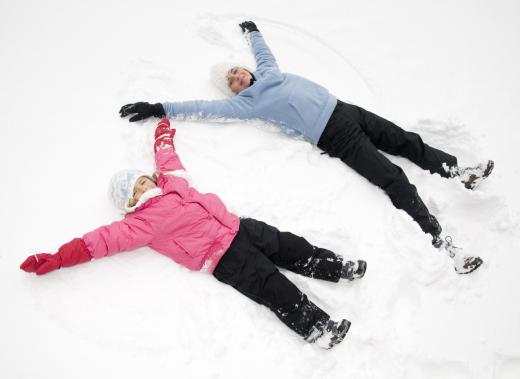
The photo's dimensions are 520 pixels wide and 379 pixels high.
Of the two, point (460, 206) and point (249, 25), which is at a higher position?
point (249, 25)

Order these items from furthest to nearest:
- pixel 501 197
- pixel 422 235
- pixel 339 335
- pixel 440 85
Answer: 1. pixel 440 85
2. pixel 501 197
3. pixel 422 235
4. pixel 339 335

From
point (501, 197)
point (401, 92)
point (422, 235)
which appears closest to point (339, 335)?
point (422, 235)

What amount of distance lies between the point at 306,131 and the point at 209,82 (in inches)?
32.4

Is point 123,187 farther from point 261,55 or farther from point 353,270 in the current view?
point 261,55

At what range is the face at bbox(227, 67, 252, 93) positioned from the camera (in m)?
2.71

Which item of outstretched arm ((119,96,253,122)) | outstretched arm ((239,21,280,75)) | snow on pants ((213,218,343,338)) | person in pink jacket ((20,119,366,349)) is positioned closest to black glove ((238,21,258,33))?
outstretched arm ((239,21,280,75))

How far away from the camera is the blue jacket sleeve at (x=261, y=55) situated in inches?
111

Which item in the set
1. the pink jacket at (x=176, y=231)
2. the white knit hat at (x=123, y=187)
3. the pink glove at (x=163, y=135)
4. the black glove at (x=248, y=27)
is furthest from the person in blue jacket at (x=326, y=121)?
the pink jacket at (x=176, y=231)

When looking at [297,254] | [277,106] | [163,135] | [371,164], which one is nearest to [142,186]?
[163,135]

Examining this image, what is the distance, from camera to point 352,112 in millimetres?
2637

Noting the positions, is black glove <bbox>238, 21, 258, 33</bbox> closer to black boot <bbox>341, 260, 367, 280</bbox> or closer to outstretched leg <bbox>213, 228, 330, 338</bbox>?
outstretched leg <bbox>213, 228, 330, 338</bbox>

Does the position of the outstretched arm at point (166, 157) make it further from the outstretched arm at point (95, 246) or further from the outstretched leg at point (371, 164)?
the outstretched leg at point (371, 164)

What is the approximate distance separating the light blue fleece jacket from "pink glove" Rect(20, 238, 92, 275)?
41.7 inches

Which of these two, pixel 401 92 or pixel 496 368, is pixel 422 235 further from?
pixel 401 92
